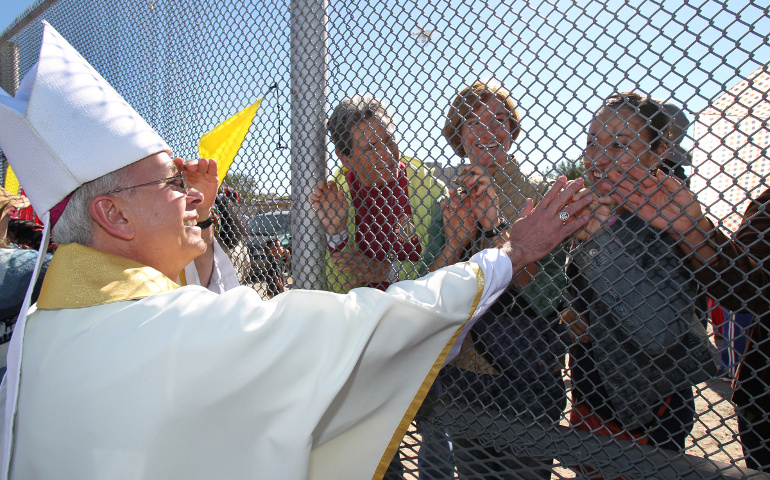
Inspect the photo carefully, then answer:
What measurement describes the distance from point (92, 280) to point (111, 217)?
248 millimetres

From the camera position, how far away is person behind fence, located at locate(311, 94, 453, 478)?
1.69m

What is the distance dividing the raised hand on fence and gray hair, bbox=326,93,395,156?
0.17 metres

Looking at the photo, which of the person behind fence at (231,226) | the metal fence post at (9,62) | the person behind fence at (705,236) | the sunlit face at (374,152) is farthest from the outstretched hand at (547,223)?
the metal fence post at (9,62)

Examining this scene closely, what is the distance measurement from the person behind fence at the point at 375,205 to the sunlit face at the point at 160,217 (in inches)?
21.1

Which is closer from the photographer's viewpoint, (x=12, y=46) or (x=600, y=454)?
(x=600, y=454)

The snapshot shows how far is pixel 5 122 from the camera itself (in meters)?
1.44

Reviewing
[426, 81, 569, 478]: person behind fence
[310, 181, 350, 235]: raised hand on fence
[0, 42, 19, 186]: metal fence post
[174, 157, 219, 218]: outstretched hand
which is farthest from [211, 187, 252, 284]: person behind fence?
[0, 42, 19, 186]: metal fence post

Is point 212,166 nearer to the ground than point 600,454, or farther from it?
farther from it

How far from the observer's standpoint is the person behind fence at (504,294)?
1.43m

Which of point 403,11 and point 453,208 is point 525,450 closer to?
point 453,208

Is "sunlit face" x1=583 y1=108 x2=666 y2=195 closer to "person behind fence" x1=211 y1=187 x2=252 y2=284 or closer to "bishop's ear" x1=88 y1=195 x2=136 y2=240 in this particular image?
"bishop's ear" x1=88 y1=195 x2=136 y2=240

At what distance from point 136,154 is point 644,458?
1.93 m

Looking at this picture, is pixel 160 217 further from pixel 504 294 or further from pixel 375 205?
pixel 504 294

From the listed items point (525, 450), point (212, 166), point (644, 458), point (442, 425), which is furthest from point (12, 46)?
point (644, 458)
